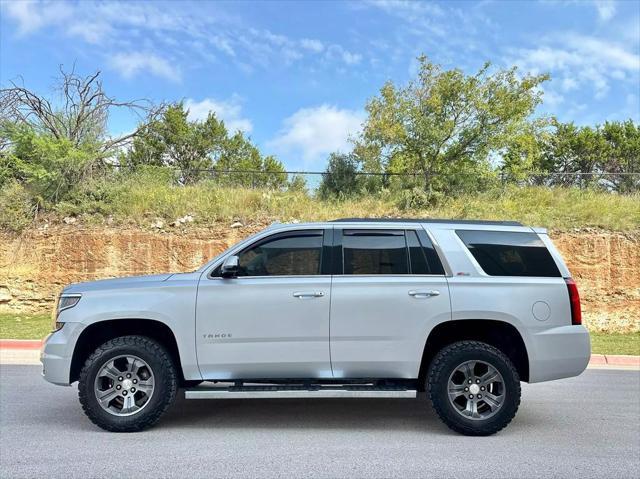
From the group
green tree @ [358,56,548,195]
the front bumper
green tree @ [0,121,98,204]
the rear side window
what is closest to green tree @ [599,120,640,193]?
green tree @ [358,56,548,195]

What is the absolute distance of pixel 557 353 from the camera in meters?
5.02

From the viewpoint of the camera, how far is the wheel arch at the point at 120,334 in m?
5.21

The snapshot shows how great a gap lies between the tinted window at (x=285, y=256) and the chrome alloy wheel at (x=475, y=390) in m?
1.71

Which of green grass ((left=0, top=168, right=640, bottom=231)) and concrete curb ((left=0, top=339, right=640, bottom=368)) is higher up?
green grass ((left=0, top=168, right=640, bottom=231))

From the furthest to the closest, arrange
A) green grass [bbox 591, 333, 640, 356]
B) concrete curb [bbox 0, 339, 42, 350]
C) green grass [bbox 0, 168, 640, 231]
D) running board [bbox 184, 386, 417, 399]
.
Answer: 1. green grass [bbox 0, 168, 640, 231]
2. green grass [bbox 591, 333, 640, 356]
3. concrete curb [bbox 0, 339, 42, 350]
4. running board [bbox 184, 386, 417, 399]

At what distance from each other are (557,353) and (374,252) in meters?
1.99

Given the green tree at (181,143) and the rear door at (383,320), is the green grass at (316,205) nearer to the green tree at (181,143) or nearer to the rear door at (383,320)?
the green tree at (181,143)

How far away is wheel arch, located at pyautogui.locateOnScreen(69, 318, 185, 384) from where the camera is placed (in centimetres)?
521

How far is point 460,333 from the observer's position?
5297mm

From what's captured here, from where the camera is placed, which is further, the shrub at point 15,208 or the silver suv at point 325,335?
the shrub at point 15,208

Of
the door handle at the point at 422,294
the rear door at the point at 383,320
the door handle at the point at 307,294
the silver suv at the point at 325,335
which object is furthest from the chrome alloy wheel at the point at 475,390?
the door handle at the point at 307,294

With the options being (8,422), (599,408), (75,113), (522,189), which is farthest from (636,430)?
(75,113)

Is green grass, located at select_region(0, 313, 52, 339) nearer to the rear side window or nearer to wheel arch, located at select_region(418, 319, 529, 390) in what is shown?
the rear side window

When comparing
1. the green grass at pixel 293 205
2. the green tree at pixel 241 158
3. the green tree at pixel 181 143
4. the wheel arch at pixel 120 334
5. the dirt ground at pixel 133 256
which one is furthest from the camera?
the green tree at pixel 241 158
